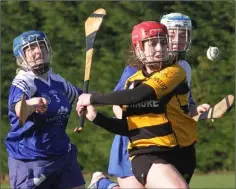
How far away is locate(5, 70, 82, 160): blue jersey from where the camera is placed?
234 inches

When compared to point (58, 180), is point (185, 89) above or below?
above

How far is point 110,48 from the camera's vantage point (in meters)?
12.7

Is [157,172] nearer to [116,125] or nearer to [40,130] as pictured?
[116,125]

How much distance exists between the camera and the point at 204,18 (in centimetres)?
1256

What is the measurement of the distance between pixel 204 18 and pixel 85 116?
7.61 m

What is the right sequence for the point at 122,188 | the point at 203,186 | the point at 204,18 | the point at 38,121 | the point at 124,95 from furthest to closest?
the point at 204,18, the point at 203,186, the point at 122,188, the point at 38,121, the point at 124,95

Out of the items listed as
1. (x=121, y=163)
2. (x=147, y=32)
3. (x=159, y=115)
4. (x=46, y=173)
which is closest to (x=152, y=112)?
(x=159, y=115)

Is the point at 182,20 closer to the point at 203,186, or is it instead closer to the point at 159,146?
the point at 159,146

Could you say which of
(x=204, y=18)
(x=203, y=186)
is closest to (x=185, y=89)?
(x=203, y=186)

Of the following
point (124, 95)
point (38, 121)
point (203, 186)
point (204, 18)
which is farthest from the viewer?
point (204, 18)

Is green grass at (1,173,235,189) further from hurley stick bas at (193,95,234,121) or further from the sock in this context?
hurley stick bas at (193,95,234,121)

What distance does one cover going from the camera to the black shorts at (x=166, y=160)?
5145mm

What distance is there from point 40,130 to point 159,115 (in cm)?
109

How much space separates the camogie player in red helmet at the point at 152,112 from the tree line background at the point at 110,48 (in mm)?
7149
